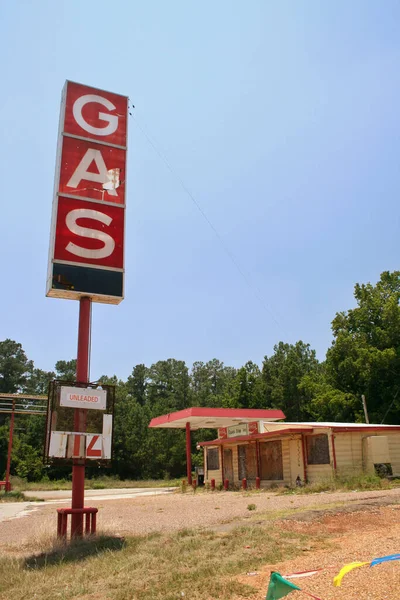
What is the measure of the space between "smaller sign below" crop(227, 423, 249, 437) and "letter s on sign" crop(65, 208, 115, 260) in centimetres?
1845

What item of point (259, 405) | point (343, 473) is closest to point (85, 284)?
point (343, 473)

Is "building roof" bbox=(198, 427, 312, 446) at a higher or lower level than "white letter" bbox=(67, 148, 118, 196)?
lower

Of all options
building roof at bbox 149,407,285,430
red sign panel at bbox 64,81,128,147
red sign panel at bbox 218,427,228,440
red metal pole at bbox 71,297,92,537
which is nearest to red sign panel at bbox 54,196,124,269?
red metal pole at bbox 71,297,92,537

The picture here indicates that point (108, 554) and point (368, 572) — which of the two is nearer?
point (368, 572)

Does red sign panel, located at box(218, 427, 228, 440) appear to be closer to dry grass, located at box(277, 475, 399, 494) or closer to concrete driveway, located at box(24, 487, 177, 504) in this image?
concrete driveway, located at box(24, 487, 177, 504)

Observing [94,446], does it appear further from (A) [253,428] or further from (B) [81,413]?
(A) [253,428]

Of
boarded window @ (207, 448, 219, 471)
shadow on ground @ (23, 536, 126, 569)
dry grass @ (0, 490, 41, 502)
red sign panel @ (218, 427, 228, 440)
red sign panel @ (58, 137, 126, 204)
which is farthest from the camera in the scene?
boarded window @ (207, 448, 219, 471)

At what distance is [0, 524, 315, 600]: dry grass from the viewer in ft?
22.4

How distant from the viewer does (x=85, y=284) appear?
1275 centimetres

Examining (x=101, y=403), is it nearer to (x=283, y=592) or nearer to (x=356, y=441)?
(x=283, y=592)

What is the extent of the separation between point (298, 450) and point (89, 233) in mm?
17042

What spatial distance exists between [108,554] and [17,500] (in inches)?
863

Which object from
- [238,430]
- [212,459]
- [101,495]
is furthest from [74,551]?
[212,459]

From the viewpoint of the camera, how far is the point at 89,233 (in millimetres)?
13195
